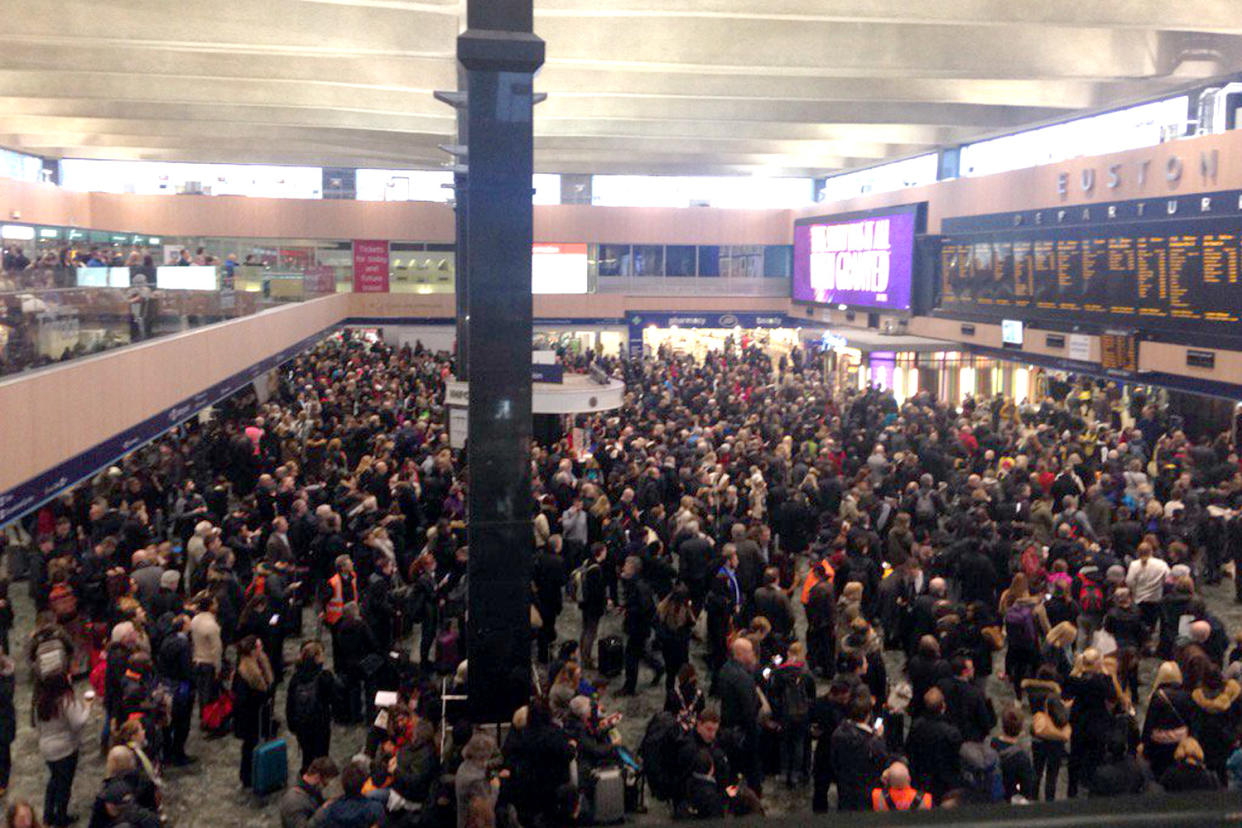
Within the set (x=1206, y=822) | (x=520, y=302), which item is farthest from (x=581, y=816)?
(x=1206, y=822)

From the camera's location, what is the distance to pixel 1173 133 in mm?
20234

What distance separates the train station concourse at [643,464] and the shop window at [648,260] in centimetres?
575

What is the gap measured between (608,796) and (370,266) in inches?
1356

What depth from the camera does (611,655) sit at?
1110cm

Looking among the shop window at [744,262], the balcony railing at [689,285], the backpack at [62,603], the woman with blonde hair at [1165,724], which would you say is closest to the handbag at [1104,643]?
the woman with blonde hair at [1165,724]

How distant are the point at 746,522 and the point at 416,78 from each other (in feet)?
44.1

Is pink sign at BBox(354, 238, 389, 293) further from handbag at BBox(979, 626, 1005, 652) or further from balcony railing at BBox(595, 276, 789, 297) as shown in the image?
handbag at BBox(979, 626, 1005, 652)

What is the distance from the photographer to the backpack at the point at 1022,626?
9.71 m

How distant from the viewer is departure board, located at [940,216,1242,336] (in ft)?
55.9

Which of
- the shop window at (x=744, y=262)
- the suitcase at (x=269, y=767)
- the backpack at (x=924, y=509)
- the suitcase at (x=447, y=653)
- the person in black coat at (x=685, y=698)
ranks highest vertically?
the shop window at (x=744, y=262)

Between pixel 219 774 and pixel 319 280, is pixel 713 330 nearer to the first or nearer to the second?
pixel 319 280

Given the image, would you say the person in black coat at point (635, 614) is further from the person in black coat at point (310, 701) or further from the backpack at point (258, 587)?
the backpack at point (258, 587)

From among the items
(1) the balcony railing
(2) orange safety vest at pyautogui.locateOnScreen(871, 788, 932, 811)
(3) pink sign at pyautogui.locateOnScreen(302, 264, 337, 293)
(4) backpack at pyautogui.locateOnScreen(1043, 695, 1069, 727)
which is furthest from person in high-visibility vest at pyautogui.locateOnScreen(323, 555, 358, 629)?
(1) the balcony railing

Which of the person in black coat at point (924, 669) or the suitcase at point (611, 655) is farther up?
the person in black coat at point (924, 669)
